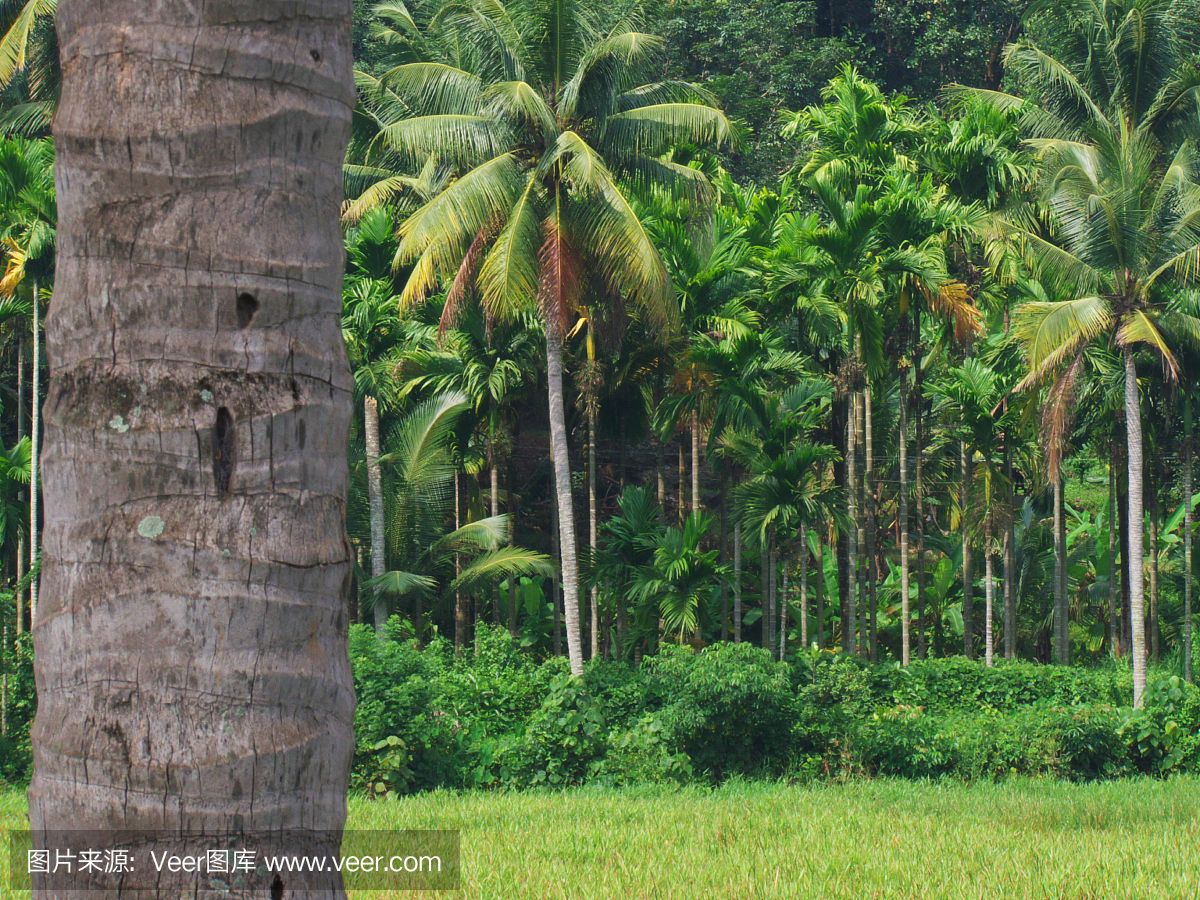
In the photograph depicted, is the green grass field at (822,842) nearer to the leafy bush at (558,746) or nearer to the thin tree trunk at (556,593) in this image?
the leafy bush at (558,746)

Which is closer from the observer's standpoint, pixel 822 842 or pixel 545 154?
pixel 822 842

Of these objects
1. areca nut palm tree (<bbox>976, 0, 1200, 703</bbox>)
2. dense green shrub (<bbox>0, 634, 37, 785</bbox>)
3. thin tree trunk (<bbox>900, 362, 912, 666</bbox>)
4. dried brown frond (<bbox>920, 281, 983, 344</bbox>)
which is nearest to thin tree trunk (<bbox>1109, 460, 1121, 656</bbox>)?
areca nut palm tree (<bbox>976, 0, 1200, 703</bbox>)

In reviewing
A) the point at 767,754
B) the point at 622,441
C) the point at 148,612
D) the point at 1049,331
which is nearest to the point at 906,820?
the point at 767,754

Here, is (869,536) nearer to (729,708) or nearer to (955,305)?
(955,305)

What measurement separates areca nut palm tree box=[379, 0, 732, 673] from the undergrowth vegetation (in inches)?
49.3

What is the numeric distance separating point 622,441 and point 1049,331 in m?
8.92

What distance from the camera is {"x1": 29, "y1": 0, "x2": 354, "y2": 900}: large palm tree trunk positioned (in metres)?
2.11

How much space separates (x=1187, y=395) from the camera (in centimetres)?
2059

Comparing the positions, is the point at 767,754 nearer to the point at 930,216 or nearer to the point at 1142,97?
the point at 930,216

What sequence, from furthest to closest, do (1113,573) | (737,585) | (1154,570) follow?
(1113,573) → (1154,570) → (737,585)

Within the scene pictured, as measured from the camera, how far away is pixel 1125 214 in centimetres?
1656

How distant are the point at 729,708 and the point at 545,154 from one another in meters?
8.08

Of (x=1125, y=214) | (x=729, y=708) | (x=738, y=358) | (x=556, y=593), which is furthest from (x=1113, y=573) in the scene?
(x=729, y=708)

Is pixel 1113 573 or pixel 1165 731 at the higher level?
pixel 1113 573
